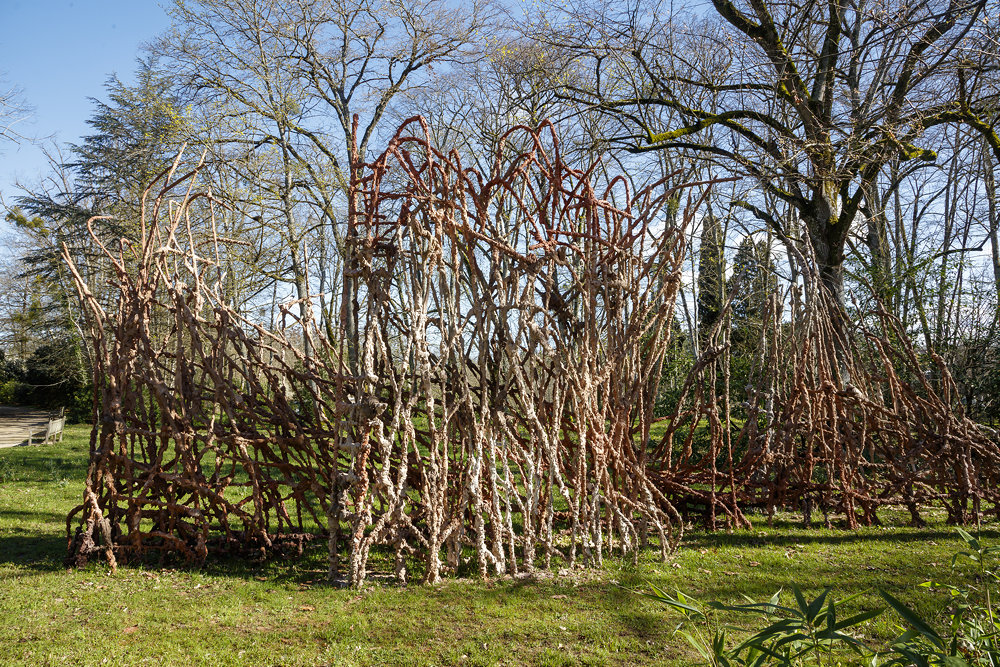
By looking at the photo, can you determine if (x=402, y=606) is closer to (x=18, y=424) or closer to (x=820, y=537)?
(x=820, y=537)

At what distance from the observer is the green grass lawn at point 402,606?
288 cm

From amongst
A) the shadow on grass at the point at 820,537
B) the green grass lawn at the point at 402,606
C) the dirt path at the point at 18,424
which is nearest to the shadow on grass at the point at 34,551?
the green grass lawn at the point at 402,606

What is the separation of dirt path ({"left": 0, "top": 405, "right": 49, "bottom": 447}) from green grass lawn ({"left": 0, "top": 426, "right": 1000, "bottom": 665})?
12.1m

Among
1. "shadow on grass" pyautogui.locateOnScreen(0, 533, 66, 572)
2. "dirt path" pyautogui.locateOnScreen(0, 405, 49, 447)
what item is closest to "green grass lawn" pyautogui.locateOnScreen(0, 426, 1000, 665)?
"shadow on grass" pyautogui.locateOnScreen(0, 533, 66, 572)

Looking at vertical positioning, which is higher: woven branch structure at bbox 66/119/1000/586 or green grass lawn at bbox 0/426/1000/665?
woven branch structure at bbox 66/119/1000/586

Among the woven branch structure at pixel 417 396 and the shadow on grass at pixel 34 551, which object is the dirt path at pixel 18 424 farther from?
the woven branch structure at pixel 417 396

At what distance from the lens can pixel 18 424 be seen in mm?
18703

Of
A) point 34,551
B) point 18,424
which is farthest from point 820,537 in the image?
point 18,424

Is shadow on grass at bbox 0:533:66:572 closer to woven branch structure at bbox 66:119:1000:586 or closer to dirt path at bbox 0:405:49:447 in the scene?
woven branch structure at bbox 66:119:1000:586

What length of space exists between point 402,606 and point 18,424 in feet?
66.5

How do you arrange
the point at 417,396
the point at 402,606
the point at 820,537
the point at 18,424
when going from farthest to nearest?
the point at 18,424
the point at 820,537
the point at 417,396
the point at 402,606

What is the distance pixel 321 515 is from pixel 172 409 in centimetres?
249

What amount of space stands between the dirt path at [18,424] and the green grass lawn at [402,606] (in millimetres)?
12060

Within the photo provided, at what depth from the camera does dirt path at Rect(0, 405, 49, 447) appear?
14.5m
